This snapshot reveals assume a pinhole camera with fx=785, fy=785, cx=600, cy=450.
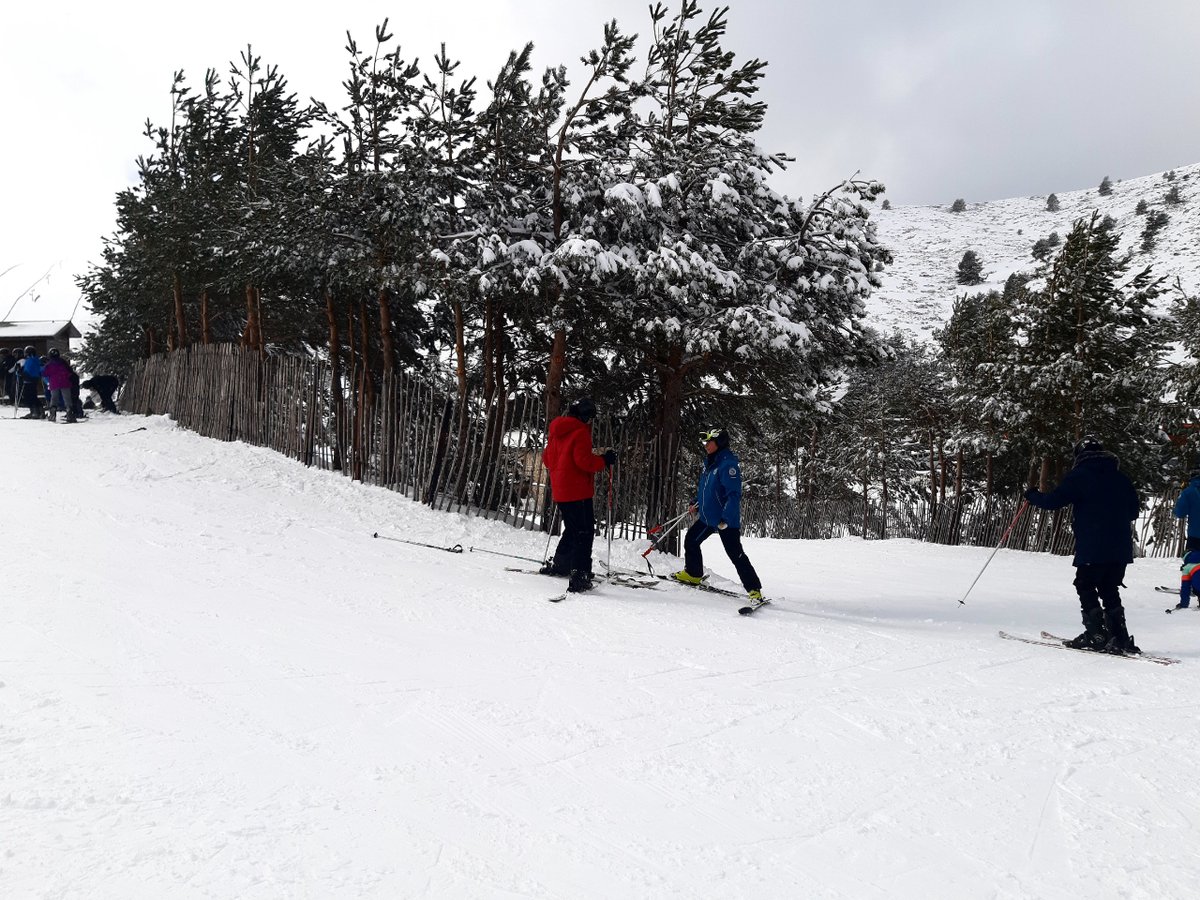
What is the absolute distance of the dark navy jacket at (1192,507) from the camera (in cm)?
966

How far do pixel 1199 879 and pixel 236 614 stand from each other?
219 inches

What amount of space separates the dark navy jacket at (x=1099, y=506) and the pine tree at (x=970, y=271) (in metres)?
114

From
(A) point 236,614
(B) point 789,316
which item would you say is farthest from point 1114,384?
(A) point 236,614

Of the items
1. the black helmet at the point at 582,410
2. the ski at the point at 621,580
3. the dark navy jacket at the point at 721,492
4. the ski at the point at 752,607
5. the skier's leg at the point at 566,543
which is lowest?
the ski at the point at 752,607

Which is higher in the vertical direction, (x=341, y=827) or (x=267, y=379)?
(x=267, y=379)

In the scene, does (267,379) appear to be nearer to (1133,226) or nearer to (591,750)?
(591,750)

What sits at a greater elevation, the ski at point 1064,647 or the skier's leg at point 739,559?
the skier's leg at point 739,559

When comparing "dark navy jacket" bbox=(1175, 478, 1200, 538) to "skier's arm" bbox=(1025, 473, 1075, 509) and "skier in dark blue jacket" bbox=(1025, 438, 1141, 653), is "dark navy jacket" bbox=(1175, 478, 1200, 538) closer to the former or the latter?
"skier in dark blue jacket" bbox=(1025, 438, 1141, 653)

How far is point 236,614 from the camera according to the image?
5.63m

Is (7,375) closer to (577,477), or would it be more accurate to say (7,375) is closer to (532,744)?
(577,477)

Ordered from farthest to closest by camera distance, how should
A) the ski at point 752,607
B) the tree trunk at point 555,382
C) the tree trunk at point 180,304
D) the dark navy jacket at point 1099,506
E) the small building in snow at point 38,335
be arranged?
the small building in snow at point 38,335, the tree trunk at point 180,304, the tree trunk at point 555,382, the ski at point 752,607, the dark navy jacket at point 1099,506

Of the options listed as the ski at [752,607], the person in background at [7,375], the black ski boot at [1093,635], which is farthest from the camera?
the person in background at [7,375]

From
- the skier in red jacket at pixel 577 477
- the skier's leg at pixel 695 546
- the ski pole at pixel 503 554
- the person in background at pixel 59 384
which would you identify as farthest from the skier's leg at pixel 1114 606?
the person in background at pixel 59 384

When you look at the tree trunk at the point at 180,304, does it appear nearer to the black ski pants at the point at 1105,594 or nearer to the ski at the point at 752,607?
the ski at the point at 752,607
